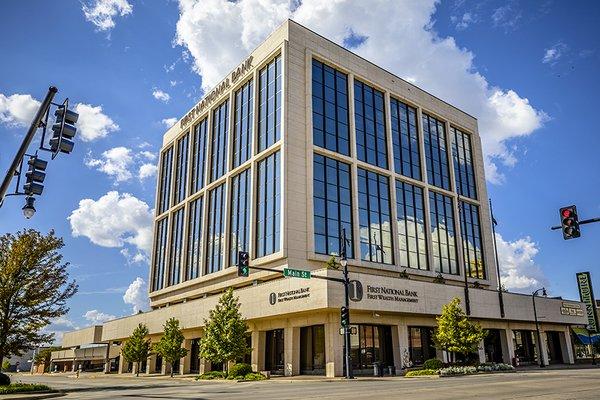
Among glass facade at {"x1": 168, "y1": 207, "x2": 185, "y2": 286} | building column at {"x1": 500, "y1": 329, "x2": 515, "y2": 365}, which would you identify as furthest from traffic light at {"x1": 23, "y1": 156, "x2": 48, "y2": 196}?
glass facade at {"x1": 168, "y1": 207, "x2": 185, "y2": 286}

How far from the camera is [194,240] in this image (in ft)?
206

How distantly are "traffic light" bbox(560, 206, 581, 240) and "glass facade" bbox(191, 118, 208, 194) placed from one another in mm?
51483

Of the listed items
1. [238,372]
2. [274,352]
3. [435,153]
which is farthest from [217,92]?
[238,372]

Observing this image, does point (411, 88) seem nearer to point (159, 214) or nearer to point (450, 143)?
point (450, 143)

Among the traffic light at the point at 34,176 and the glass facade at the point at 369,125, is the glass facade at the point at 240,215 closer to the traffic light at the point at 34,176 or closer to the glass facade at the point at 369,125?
the glass facade at the point at 369,125

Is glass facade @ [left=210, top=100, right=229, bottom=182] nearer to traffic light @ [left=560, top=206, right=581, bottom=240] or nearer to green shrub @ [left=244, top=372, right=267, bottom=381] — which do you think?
green shrub @ [left=244, top=372, right=267, bottom=381]

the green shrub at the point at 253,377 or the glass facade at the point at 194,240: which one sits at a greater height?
the glass facade at the point at 194,240

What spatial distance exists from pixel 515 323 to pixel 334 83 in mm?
33897

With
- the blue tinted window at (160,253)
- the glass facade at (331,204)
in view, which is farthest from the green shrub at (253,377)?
the blue tinted window at (160,253)

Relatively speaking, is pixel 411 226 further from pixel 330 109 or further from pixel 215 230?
pixel 215 230

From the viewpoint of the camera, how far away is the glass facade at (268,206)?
1788 inches

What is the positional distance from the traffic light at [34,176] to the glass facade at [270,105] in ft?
117

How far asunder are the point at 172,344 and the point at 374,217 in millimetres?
26023

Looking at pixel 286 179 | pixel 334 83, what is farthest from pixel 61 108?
pixel 334 83
